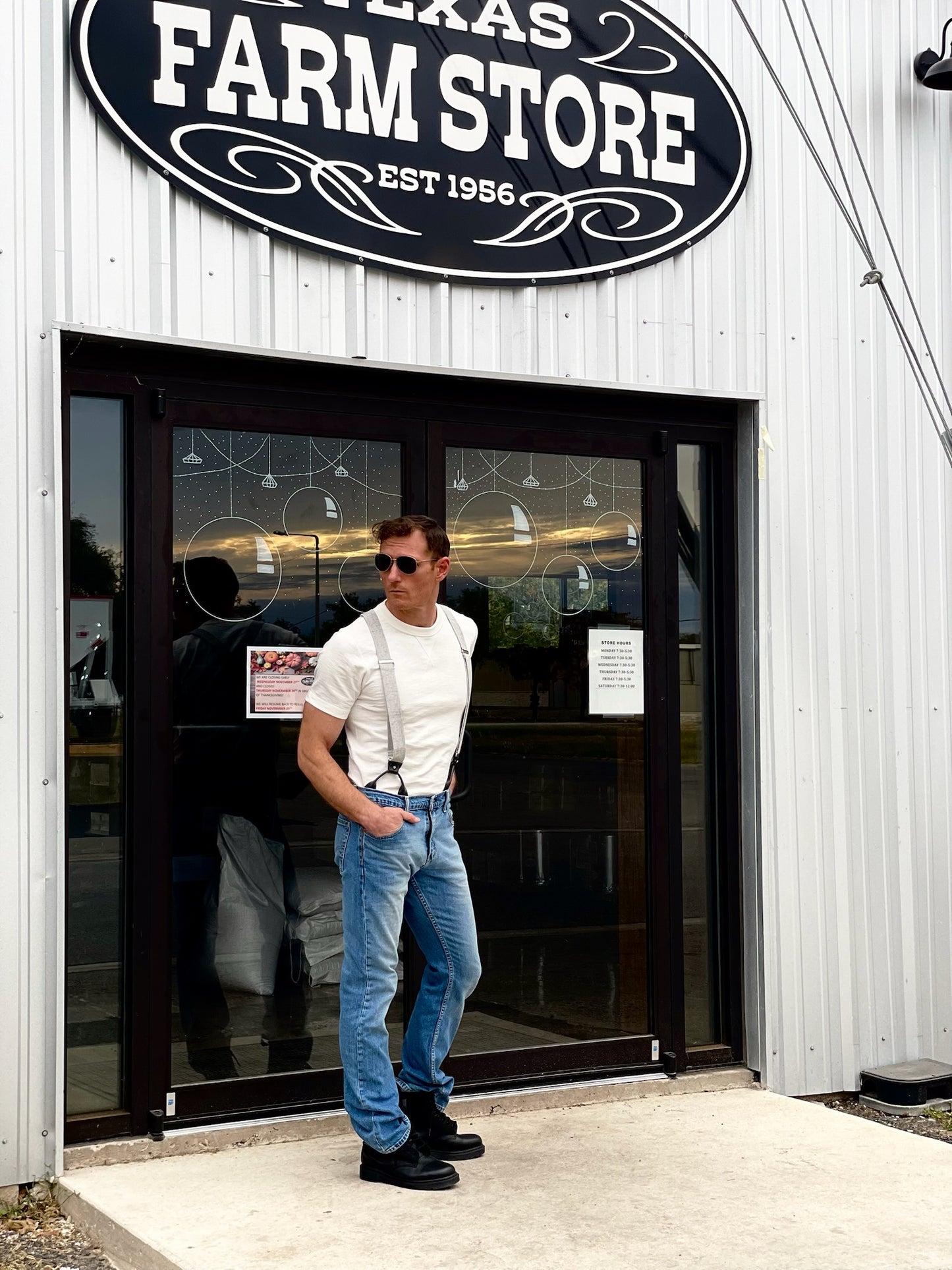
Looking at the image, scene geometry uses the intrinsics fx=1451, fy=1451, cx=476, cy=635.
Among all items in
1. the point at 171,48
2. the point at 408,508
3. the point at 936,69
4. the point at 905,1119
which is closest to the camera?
the point at 171,48

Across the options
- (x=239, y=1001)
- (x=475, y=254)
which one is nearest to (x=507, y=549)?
(x=475, y=254)

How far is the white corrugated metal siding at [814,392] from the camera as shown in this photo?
5324 mm

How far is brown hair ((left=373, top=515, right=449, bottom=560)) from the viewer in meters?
4.66

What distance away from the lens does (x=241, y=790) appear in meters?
5.22

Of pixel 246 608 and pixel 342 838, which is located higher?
pixel 246 608

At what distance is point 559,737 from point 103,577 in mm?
1896

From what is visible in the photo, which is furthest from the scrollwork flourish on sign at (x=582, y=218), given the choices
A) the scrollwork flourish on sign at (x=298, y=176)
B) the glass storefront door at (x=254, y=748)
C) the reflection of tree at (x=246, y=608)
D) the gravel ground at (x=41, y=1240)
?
the gravel ground at (x=41, y=1240)

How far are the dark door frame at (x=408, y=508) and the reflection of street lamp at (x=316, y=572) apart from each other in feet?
1.29

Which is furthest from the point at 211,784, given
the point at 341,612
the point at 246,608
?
the point at 341,612

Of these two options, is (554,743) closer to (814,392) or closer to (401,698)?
(401,698)

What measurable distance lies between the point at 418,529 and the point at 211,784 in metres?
1.26

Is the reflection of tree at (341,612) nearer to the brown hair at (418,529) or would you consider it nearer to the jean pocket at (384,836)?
the brown hair at (418,529)

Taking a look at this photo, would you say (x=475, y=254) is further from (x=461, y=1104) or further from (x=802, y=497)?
(x=461, y=1104)

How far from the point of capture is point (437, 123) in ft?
17.8
